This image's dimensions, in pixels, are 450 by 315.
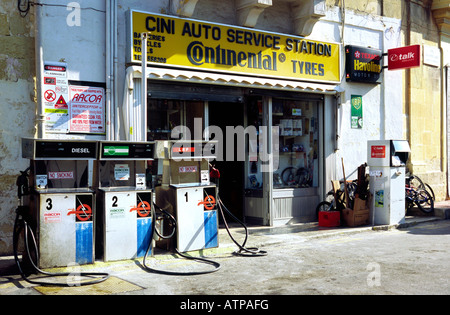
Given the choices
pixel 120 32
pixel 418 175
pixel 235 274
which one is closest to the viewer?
pixel 235 274

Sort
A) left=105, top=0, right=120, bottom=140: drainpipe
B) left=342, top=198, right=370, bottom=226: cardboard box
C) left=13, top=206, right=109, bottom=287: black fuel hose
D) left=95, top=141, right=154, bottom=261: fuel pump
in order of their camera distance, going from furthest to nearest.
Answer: left=342, top=198, right=370, bottom=226: cardboard box → left=105, top=0, right=120, bottom=140: drainpipe → left=95, top=141, right=154, bottom=261: fuel pump → left=13, top=206, right=109, bottom=287: black fuel hose

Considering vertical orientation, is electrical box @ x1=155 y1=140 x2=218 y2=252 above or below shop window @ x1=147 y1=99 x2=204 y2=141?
below

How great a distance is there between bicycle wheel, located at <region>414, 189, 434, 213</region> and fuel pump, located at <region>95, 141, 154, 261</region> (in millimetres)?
7902

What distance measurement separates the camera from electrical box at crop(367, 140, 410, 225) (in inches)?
433

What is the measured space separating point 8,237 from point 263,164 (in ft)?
17.9

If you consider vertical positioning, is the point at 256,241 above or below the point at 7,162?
below

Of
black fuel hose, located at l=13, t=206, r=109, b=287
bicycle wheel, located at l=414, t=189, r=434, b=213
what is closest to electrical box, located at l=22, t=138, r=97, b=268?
black fuel hose, located at l=13, t=206, r=109, b=287

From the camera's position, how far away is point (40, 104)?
27.0ft

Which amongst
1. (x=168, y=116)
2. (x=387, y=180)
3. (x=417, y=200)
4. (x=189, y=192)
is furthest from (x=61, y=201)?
(x=417, y=200)

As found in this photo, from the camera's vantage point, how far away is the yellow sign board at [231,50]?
30.9 feet

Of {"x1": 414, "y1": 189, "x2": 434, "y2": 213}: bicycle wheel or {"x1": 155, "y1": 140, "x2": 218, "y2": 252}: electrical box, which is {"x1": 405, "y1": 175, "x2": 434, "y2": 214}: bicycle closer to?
{"x1": 414, "y1": 189, "x2": 434, "y2": 213}: bicycle wheel

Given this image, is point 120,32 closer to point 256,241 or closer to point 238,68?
point 238,68
